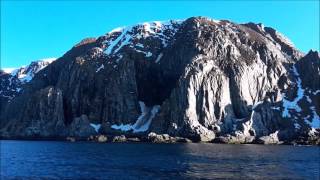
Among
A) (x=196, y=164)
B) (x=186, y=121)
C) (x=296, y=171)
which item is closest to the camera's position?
(x=296, y=171)

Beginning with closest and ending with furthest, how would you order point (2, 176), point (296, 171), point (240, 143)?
1. point (2, 176)
2. point (296, 171)
3. point (240, 143)

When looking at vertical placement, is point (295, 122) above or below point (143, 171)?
above

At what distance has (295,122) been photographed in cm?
18788

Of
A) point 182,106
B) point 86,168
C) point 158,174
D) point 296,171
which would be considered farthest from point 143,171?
point 182,106

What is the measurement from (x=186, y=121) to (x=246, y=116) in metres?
27.3

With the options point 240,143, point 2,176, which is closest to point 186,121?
point 240,143

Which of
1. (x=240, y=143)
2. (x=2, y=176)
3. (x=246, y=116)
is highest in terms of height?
(x=246, y=116)

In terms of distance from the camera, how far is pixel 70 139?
193m

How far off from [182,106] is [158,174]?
128 m

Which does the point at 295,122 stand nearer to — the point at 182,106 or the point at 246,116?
the point at 246,116

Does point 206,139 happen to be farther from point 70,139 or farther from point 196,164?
point 196,164

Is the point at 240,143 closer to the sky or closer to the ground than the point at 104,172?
closer to the sky

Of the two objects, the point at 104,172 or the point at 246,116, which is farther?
the point at 246,116

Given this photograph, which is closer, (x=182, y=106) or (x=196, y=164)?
(x=196, y=164)
